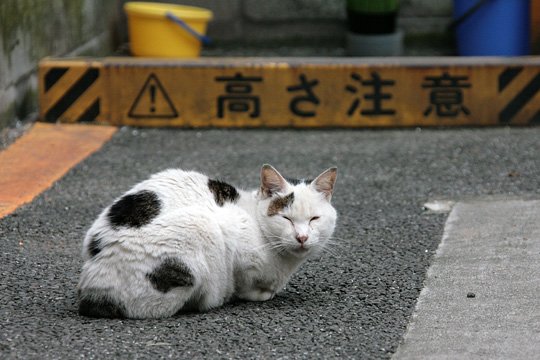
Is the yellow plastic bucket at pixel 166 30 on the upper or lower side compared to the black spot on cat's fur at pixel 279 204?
lower

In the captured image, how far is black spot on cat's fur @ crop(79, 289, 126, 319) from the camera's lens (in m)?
4.41

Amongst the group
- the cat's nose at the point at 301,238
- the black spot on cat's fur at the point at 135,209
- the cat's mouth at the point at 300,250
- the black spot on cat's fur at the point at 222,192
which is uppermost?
the black spot on cat's fur at the point at 135,209

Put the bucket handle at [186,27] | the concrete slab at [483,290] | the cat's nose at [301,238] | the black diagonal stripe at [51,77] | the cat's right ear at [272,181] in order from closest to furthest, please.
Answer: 1. the concrete slab at [483,290]
2. the cat's nose at [301,238]
3. the cat's right ear at [272,181]
4. the black diagonal stripe at [51,77]
5. the bucket handle at [186,27]

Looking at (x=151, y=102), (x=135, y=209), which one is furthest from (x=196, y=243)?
(x=151, y=102)

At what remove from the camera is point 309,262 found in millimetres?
5535

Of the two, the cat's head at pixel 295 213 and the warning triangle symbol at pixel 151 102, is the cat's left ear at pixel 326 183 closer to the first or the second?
the cat's head at pixel 295 213

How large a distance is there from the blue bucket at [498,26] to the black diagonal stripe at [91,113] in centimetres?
406

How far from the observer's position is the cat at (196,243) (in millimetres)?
4391

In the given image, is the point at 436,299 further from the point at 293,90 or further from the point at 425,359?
the point at 293,90

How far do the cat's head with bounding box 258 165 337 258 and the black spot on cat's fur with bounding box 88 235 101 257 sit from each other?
0.75 m

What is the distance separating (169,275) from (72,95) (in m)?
4.48

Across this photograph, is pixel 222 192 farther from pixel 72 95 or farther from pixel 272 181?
pixel 72 95

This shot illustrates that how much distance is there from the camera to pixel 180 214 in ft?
14.9

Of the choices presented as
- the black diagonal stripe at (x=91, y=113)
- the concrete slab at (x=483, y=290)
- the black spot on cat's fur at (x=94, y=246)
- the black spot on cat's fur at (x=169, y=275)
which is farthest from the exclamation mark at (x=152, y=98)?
the black spot on cat's fur at (x=169, y=275)
